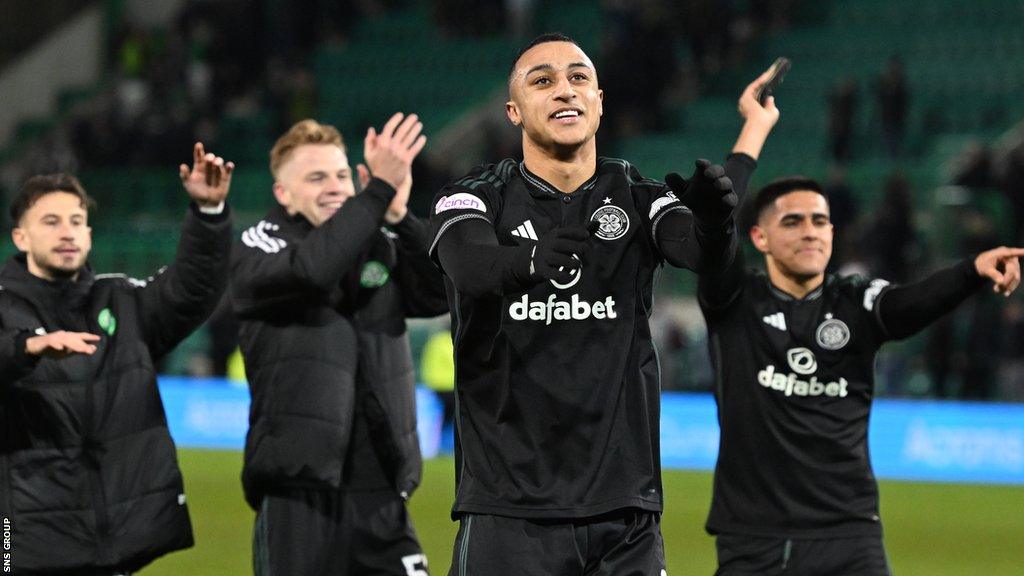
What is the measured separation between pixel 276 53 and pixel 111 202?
378cm

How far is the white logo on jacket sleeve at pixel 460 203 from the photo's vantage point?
14.1ft

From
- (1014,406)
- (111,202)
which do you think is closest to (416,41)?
(111,202)

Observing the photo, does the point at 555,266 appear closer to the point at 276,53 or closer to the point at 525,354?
the point at 525,354

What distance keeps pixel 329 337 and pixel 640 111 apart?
1570 centimetres

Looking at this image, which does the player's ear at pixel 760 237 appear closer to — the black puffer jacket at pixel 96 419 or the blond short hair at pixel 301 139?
the blond short hair at pixel 301 139

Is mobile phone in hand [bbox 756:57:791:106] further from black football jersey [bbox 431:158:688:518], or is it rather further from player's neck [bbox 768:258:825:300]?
black football jersey [bbox 431:158:688:518]

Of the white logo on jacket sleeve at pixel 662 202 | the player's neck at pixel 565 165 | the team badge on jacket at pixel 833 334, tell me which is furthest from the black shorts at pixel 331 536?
the white logo on jacket sleeve at pixel 662 202

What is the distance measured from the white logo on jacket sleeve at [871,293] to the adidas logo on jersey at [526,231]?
219 cm

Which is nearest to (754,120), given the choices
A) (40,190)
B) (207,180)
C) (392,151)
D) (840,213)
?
(392,151)

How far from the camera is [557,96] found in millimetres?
4379

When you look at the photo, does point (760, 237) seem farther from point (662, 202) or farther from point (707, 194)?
point (707, 194)

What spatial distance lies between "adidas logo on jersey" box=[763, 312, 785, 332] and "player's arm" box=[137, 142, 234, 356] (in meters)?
2.25

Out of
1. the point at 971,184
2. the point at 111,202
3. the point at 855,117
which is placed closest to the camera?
the point at 971,184

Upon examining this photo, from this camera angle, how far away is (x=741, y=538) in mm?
5887
